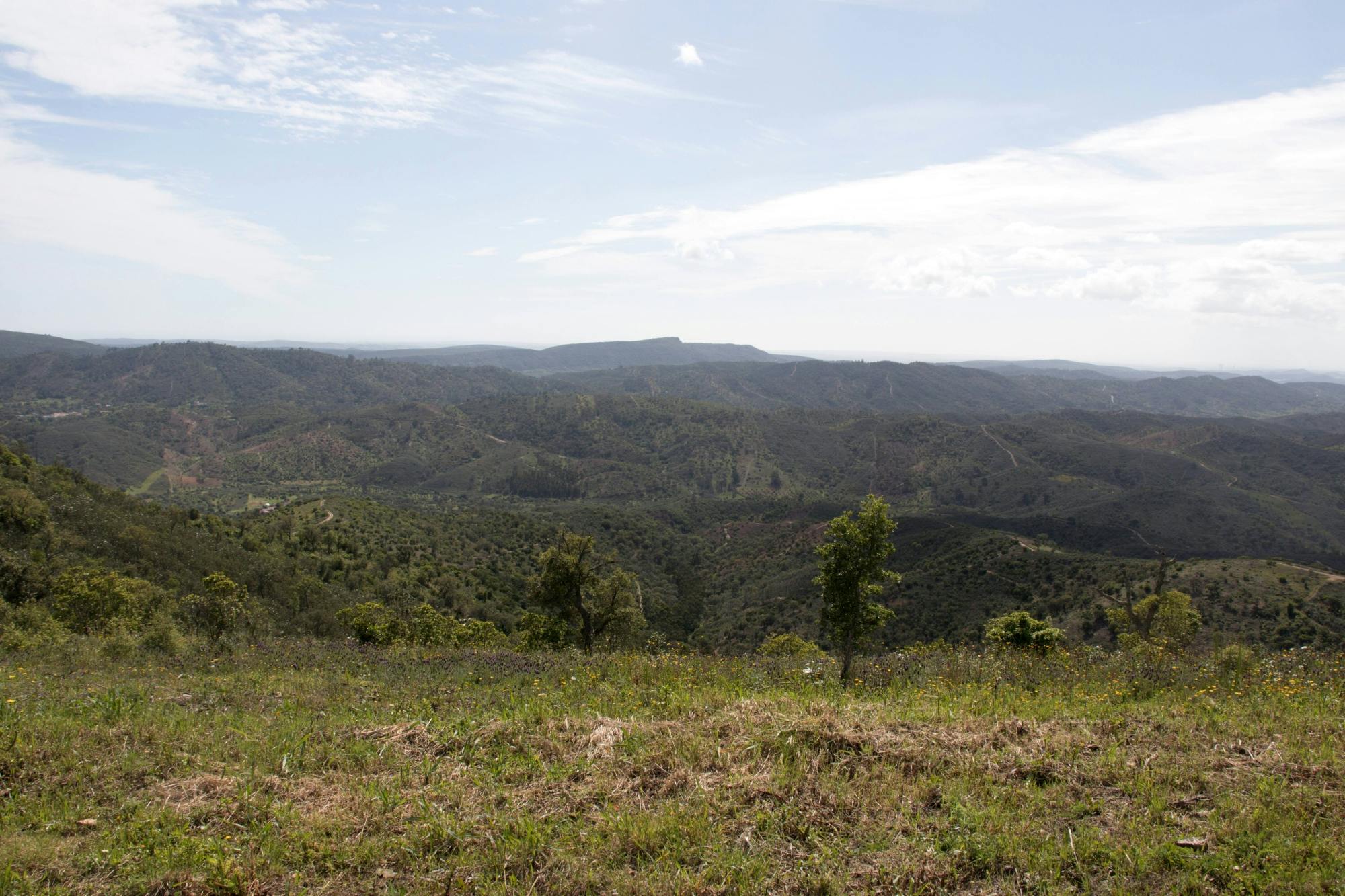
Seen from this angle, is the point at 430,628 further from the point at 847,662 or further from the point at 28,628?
the point at 847,662

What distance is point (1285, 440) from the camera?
152 metres

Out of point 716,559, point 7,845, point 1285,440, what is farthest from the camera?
point 1285,440

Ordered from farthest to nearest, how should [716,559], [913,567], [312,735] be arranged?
[716,559], [913,567], [312,735]

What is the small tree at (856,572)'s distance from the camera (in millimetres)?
13797

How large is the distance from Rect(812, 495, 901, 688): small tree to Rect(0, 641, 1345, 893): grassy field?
4910 millimetres

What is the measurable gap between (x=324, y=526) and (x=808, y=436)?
6013 inches

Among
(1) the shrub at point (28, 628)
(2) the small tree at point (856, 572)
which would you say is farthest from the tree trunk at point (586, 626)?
(1) the shrub at point (28, 628)

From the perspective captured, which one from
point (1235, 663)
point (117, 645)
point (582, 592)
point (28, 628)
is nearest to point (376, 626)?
point (582, 592)

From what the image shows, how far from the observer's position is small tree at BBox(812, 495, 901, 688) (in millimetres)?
13797

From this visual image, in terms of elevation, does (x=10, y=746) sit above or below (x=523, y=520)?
above

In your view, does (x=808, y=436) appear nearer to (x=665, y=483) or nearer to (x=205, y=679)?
(x=665, y=483)

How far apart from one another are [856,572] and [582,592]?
13906 mm

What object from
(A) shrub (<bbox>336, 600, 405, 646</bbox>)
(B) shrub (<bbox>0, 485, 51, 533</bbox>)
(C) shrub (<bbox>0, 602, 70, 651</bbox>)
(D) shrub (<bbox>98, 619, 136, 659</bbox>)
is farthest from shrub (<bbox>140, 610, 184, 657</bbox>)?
(B) shrub (<bbox>0, 485, 51, 533</bbox>)

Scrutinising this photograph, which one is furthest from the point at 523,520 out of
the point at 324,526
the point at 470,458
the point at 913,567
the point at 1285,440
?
the point at 1285,440
